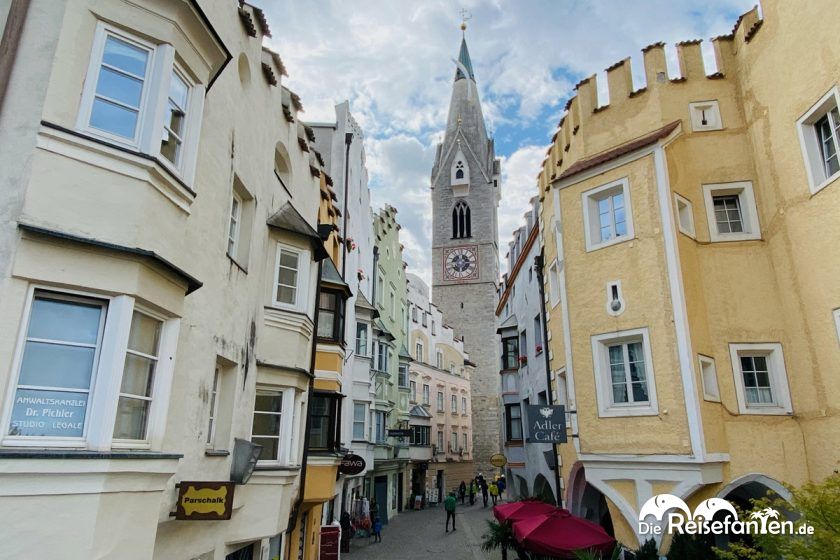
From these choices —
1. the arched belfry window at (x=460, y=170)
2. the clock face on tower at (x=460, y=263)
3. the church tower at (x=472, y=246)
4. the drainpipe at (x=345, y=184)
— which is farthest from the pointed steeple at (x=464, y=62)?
the drainpipe at (x=345, y=184)

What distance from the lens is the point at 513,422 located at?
1051 inches

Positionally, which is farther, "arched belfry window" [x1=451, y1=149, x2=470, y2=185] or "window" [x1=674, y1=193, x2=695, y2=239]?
"arched belfry window" [x1=451, y1=149, x2=470, y2=185]

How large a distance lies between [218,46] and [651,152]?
8.74 m

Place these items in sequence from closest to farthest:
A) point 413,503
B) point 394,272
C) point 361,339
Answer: point 361,339 → point 394,272 → point 413,503

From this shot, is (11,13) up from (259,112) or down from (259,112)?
down

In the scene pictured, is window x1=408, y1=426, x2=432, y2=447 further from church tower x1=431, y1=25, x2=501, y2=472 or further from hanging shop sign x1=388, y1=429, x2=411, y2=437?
church tower x1=431, y1=25, x2=501, y2=472

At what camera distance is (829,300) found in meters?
9.77

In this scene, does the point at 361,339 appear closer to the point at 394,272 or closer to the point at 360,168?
the point at 360,168

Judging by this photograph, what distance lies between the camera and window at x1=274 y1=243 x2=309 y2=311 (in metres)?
11.2

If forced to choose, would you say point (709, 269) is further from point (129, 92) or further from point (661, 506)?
point (129, 92)

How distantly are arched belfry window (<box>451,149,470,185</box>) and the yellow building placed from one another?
55.6 meters

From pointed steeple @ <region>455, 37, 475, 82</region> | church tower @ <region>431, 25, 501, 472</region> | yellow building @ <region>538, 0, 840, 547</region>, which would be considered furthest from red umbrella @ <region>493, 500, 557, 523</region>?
pointed steeple @ <region>455, 37, 475, 82</region>

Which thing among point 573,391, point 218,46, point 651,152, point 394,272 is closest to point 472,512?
point 394,272

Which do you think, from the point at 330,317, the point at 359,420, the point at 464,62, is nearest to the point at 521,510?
the point at 330,317
